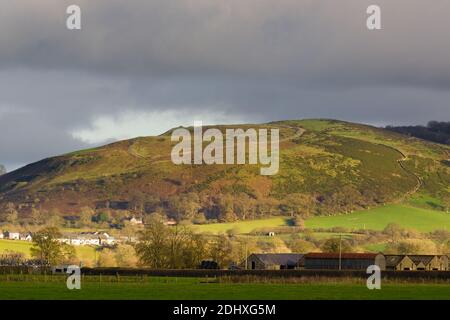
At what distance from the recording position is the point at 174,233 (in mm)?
190375

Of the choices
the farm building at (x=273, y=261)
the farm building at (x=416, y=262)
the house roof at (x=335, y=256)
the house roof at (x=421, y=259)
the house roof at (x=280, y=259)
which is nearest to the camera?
the house roof at (x=335, y=256)

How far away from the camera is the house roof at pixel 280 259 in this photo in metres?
188

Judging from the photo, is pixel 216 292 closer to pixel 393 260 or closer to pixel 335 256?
pixel 335 256

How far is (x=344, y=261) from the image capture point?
184250 mm

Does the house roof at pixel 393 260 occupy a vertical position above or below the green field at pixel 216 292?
above

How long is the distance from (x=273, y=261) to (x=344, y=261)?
12314 mm

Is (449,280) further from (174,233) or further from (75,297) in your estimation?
(174,233)

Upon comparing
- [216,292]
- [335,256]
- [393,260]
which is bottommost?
[216,292]

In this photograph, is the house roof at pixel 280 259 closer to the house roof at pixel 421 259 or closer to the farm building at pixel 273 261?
the farm building at pixel 273 261

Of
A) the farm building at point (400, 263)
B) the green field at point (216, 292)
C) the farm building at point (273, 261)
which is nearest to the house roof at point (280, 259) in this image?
the farm building at point (273, 261)

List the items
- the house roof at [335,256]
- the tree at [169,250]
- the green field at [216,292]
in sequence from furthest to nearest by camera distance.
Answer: the house roof at [335,256], the tree at [169,250], the green field at [216,292]

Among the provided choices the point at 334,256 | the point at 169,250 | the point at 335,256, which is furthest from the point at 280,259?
the point at 169,250

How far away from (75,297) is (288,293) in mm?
17874
